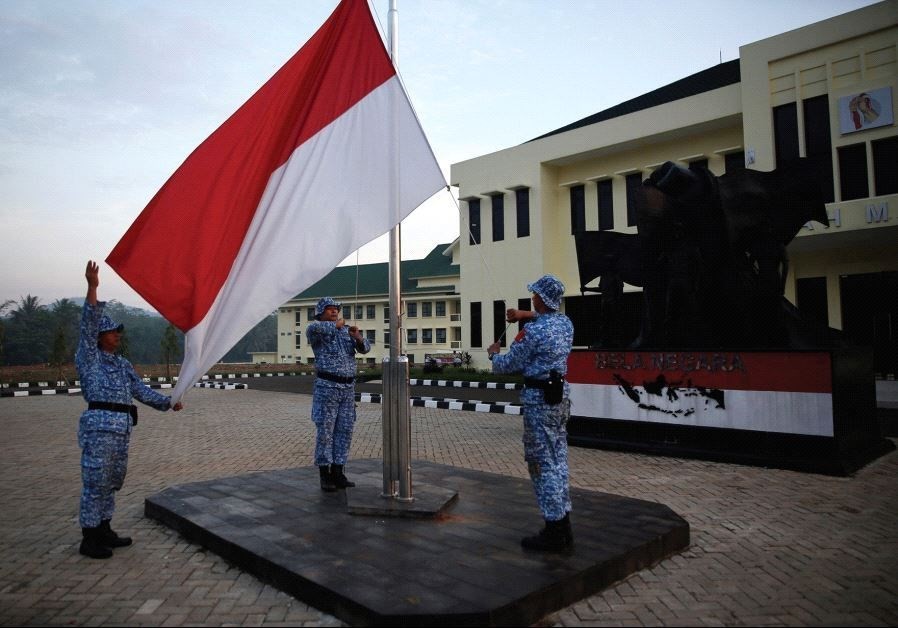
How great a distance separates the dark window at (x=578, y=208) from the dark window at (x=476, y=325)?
624 cm

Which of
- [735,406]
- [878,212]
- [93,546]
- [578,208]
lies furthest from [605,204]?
[93,546]

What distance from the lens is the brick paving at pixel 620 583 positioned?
374 cm

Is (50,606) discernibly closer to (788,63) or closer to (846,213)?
(846,213)

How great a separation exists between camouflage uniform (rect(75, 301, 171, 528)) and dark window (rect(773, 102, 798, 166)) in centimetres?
2047

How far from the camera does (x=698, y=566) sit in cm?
457

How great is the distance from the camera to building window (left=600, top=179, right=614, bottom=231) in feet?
85.1

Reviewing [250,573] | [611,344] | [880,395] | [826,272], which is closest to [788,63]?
[826,272]

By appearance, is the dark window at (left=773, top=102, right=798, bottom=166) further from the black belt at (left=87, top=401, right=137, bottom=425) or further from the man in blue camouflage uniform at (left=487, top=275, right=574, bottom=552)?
the black belt at (left=87, top=401, right=137, bottom=425)

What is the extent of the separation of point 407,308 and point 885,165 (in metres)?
38.8

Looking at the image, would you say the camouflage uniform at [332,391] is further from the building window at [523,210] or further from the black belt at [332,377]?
the building window at [523,210]

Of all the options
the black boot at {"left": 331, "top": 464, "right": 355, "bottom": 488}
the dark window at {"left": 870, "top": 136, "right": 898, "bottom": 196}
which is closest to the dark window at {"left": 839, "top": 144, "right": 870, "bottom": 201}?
the dark window at {"left": 870, "top": 136, "right": 898, "bottom": 196}

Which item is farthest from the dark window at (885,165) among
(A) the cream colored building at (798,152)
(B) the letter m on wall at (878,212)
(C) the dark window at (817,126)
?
(C) the dark window at (817,126)

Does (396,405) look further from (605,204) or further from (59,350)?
(59,350)

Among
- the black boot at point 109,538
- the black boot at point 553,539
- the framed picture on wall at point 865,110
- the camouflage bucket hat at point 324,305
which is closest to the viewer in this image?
the black boot at point 553,539
